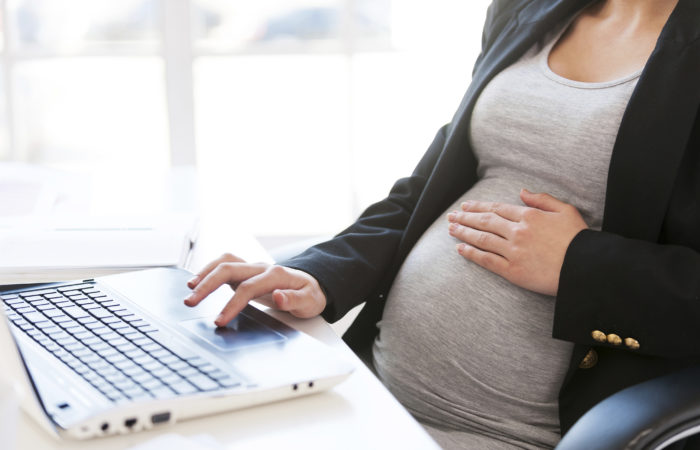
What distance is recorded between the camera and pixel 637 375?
34.3 inches

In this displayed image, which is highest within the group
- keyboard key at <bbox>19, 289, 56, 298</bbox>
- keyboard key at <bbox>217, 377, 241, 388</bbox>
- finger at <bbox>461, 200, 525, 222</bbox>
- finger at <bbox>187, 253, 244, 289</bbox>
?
finger at <bbox>461, 200, 525, 222</bbox>

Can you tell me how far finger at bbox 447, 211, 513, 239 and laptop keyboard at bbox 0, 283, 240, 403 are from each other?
451mm

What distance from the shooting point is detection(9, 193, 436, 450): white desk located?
0.53 m

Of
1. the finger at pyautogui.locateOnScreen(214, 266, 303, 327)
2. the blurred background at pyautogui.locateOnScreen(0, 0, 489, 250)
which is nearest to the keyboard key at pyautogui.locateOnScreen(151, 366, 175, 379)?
the finger at pyautogui.locateOnScreen(214, 266, 303, 327)

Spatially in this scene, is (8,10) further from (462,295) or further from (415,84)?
(462,295)

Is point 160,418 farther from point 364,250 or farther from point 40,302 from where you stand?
point 364,250

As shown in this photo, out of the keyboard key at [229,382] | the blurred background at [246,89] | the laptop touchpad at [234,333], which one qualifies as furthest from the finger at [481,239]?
the blurred background at [246,89]

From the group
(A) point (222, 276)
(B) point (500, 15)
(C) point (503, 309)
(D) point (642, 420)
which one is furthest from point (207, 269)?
(B) point (500, 15)

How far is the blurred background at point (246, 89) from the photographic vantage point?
2.45 metres

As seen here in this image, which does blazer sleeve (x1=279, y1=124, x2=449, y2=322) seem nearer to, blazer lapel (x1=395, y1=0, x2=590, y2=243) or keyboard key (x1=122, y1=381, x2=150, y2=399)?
blazer lapel (x1=395, y1=0, x2=590, y2=243)

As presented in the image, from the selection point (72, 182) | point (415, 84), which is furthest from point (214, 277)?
point (415, 84)

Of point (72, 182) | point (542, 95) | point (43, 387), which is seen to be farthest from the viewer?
point (72, 182)

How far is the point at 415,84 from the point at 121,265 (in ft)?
5.79

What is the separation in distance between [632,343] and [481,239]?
0.22 m
